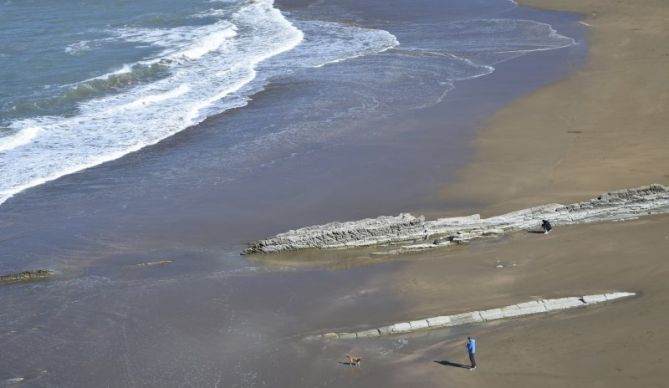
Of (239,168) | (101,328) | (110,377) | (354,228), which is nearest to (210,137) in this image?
(239,168)

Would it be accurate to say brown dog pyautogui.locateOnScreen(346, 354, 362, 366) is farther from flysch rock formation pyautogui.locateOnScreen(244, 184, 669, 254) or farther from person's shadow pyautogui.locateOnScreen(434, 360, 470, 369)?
flysch rock formation pyautogui.locateOnScreen(244, 184, 669, 254)

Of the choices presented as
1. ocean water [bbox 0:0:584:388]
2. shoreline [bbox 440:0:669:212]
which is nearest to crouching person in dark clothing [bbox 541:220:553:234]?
shoreline [bbox 440:0:669:212]

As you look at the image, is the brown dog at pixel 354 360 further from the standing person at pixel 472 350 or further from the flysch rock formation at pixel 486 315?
the standing person at pixel 472 350

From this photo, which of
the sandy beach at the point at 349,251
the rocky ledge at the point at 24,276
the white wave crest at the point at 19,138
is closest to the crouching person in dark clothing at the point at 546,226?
the sandy beach at the point at 349,251

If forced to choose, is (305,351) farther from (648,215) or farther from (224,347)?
(648,215)

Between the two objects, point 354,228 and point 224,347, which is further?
point 354,228

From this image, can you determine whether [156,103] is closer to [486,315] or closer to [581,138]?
[581,138]

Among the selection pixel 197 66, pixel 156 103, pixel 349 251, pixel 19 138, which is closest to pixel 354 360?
pixel 349 251

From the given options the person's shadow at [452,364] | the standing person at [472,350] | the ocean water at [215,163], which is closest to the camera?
the standing person at [472,350]
